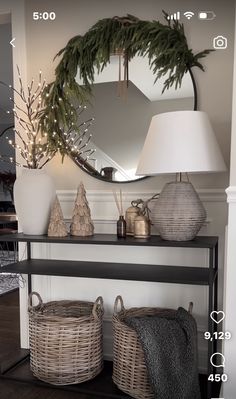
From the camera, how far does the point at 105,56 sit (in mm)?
1953

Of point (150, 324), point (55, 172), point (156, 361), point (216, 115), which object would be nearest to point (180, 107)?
point (216, 115)

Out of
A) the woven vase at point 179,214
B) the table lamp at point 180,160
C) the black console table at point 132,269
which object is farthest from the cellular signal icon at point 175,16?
Result: the black console table at point 132,269

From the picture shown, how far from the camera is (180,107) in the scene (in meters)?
1.92

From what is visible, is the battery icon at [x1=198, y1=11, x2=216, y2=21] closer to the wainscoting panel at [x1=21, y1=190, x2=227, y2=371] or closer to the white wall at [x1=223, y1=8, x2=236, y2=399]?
the white wall at [x1=223, y1=8, x2=236, y2=399]

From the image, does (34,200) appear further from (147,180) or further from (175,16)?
(175,16)

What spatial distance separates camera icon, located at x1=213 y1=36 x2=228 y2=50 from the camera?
1824 millimetres

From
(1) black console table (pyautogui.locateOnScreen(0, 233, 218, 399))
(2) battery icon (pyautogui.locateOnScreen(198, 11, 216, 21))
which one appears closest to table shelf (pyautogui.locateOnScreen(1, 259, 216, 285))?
(1) black console table (pyautogui.locateOnScreen(0, 233, 218, 399))

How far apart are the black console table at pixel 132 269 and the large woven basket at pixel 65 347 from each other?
0.10 m

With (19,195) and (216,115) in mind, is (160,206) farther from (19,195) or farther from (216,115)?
(19,195)

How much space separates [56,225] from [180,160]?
30.6 inches

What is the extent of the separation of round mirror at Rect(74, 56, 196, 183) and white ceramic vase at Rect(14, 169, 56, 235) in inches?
11.4

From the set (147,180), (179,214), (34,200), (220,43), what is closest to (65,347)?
(34,200)

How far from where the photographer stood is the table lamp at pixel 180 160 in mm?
1532

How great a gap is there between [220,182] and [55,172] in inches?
39.6
